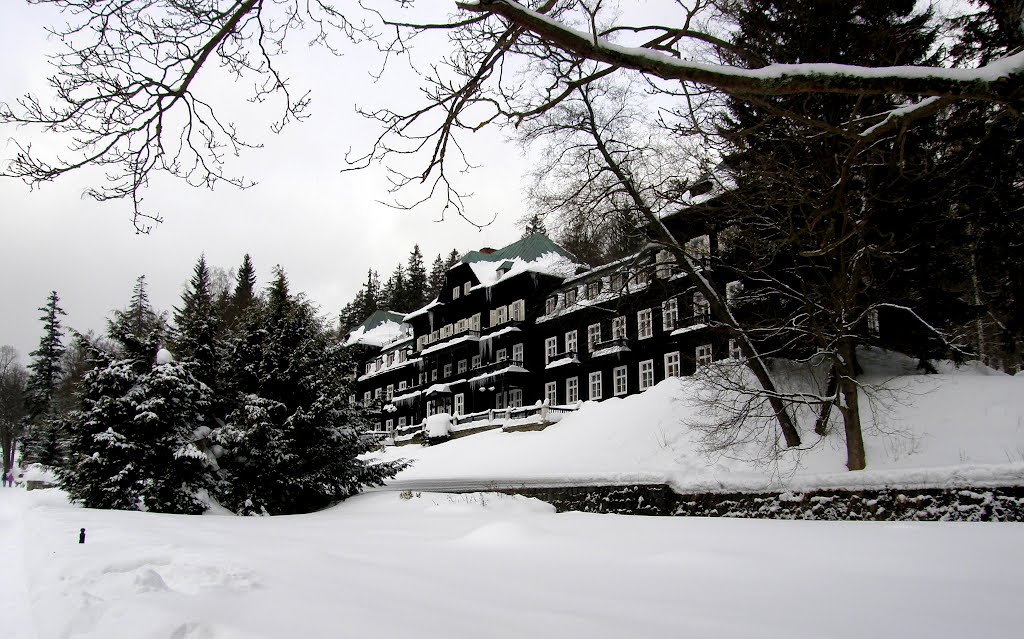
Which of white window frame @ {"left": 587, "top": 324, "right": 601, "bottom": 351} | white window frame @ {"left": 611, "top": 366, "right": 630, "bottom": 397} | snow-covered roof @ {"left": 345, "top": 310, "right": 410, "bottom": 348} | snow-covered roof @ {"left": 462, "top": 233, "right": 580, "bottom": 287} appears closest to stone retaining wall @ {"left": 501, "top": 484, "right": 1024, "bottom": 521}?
white window frame @ {"left": 611, "top": 366, "right": 630, "bottom": 397}

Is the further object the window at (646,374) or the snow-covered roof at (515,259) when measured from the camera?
the snow-covered roof at (515,259)

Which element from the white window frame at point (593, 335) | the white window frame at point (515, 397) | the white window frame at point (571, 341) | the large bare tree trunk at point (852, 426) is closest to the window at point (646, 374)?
the white window frame at point (593, 335)

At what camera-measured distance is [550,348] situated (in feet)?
151

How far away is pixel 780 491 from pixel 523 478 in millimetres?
7584

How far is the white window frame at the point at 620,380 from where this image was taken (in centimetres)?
4022

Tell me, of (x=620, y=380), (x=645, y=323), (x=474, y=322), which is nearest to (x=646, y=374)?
(x=620, y=380)

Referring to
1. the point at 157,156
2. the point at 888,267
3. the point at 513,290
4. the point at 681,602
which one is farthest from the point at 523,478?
the point at 513,290

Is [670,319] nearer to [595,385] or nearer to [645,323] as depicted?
[645,323]

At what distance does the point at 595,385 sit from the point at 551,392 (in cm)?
386

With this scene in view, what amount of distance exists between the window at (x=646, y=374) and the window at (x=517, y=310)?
10.9 metres

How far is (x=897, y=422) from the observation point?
20.4 m

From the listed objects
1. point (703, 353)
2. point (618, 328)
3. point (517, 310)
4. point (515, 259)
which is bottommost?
point (703, 353)

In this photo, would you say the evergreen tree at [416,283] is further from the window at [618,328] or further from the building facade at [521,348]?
the window at [618,328]

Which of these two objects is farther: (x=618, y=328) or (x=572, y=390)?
(x=572, y=390)
